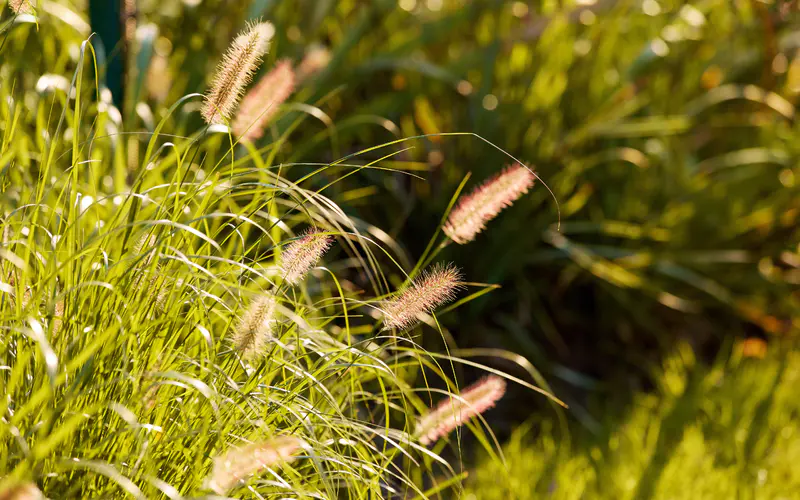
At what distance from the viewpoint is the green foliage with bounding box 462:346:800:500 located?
2123 millimetres

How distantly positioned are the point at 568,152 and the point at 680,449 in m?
1.17

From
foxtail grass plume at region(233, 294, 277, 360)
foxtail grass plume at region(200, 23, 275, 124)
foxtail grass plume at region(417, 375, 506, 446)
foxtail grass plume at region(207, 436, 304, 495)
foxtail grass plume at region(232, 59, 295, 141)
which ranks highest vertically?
foxtail grass plume at region(200, 23, 275, 124)

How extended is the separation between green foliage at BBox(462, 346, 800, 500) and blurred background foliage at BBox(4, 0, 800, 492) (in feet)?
0.75

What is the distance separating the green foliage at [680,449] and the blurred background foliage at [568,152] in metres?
0.23

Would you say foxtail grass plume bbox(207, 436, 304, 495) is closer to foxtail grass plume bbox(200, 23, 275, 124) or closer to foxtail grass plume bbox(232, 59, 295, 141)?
foxtail grass plume bbox(200, 23, 275, 124)

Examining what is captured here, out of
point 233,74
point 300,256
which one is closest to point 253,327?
point 300,256

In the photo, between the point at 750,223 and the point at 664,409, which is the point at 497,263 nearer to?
the point at 664,409

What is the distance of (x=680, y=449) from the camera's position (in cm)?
234

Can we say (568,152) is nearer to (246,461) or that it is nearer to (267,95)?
(267,95)

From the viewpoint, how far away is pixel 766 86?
3797 millimetres

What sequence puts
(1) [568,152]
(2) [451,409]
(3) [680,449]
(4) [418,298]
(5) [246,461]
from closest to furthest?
(5) [246,461] < (4) [418,298] < (2) [451,409] < (3) [680,449] < (1) [568,152]

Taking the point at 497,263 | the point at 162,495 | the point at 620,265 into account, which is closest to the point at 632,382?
the point at 620,265

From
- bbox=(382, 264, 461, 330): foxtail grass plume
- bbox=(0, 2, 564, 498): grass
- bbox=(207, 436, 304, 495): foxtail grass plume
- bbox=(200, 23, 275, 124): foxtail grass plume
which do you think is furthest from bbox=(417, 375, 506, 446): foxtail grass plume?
bbox=(200, 23, 275, 124): foxtail grass plume

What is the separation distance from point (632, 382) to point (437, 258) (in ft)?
2.88
